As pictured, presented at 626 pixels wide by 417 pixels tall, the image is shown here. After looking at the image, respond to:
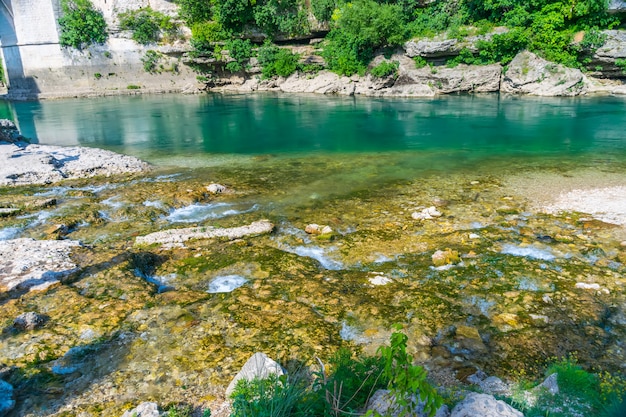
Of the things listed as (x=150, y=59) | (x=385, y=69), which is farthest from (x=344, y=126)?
(x=150, y=59)

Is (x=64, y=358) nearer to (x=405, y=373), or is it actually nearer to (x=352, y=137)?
(x=405, y=373)

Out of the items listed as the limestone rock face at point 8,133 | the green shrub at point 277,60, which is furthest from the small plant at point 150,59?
the limestone rock face at point 8,133

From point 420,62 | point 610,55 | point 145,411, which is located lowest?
point 145,411

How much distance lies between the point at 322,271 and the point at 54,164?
982 cm

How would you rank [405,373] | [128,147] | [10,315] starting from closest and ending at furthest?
[405,373]
[10,315]
[128,147]

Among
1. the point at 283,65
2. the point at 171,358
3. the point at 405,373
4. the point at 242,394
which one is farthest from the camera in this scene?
the point at 283,65

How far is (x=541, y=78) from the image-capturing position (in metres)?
27.3

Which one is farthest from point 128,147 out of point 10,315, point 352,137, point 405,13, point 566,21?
point 566,21

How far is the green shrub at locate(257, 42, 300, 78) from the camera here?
36.0 m

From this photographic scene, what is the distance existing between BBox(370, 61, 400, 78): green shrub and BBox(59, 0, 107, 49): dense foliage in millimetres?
26479

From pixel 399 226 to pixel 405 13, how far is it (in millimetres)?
30362

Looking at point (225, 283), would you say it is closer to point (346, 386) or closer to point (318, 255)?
point (318, 255)

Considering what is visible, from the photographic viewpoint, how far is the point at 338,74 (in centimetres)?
3406

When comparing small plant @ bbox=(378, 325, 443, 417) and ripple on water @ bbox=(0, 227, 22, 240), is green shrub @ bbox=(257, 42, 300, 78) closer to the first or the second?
ripple on water @ bbox=(0, 227, 22, 240)
